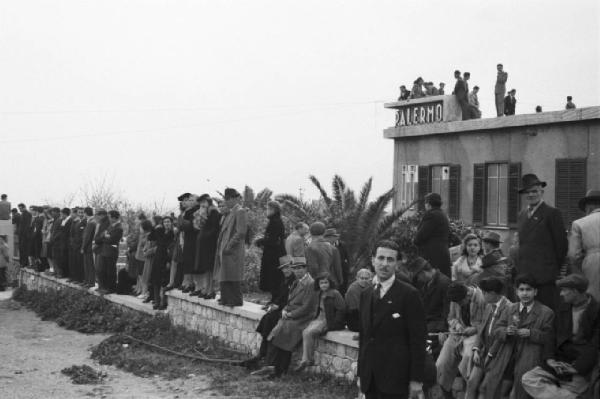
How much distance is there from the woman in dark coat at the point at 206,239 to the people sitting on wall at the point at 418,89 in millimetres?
11593

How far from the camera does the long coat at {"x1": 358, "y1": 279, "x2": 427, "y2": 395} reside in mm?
6266

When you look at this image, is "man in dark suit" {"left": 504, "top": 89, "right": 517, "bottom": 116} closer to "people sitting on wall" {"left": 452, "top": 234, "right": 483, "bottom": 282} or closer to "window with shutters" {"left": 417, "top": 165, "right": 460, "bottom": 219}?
"window with shutters" {"left": 417, "top": 165, "right": 460, "bottom": 219}

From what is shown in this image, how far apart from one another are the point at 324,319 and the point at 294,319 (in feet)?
1.38

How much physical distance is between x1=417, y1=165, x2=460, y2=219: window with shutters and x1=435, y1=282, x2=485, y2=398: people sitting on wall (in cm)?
1328

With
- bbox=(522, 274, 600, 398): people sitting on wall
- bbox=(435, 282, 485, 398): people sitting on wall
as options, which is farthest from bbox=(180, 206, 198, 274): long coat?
bbox=(522, 274, 600, 398): people sitting on wall

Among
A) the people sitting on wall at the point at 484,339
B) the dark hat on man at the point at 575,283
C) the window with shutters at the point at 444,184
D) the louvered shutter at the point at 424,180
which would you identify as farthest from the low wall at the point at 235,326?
the louvered shutter at the point at 424,180

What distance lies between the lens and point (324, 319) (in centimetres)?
1059

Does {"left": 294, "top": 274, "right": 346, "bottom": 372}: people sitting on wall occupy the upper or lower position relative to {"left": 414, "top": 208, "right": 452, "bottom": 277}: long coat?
lower

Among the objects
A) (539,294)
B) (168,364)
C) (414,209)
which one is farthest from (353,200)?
(539,294)

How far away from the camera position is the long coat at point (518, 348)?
744 centimetres

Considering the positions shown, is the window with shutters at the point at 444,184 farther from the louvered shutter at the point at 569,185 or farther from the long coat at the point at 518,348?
the long coat at the point at 518,348

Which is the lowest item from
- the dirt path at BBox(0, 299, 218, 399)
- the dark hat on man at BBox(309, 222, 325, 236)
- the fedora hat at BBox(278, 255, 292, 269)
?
the dirt path at BBox(0, 299, 218, 399)

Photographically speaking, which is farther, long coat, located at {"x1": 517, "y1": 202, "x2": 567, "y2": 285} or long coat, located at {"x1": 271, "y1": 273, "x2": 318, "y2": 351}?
long coat, located at {"x1": 271, "y1": 273, "x2": 318, "y2": 351}

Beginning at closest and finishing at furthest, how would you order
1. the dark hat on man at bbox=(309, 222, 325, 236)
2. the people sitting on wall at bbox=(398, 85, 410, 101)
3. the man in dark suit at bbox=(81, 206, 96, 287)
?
the dark hat on man at bbox=(309, 222, 325, 236) → the man in dark suit at bbox=(81, 206, 96, 287) → the people sitting on wall at bbox=(398, 85, 410, 101)
